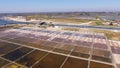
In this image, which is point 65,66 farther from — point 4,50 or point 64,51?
point 4,50

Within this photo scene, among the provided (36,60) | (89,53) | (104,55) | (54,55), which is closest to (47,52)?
(54,55)

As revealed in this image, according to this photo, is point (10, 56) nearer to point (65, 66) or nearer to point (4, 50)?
point (4, 50)

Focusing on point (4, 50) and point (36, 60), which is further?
point (4, 50)

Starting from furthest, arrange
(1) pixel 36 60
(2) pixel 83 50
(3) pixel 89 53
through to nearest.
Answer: (2) pixel 83 50, (3) pixel 89 53, (1) pixel 36 60

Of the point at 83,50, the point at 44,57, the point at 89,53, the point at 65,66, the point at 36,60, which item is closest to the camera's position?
the point at 65,66

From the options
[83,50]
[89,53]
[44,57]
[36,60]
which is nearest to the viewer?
[36,60]

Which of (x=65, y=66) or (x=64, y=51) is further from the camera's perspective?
(x=64, y=51)

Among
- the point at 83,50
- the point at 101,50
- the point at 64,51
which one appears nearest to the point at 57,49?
the point at 64,51

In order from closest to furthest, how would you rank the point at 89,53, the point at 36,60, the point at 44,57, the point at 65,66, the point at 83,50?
1. the point at 65,66
2. the point at 36,60
3. the point at 44,57
4. the point at 89,53
5. the point at 83,50
